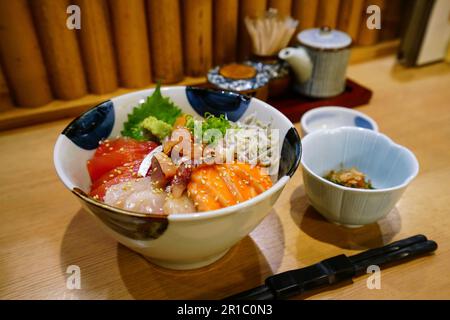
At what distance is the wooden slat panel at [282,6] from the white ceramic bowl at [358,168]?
2.91ft

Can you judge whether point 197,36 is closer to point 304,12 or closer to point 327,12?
point 304,12

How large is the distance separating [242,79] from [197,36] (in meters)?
0.35

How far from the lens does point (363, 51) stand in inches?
91.0

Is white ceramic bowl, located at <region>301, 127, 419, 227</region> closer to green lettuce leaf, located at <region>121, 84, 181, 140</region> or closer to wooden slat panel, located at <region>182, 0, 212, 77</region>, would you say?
green lettuce leaf, located at <region>121, 84, 181, 140</region>

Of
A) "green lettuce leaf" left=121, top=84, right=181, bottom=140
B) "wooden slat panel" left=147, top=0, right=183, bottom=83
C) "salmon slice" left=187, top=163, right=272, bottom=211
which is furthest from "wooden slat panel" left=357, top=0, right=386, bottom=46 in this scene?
"salmon slice" left=187, top=163, right=272, bottom=211

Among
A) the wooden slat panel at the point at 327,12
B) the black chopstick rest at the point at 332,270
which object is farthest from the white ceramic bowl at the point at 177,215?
the wooden slat panel at the point at 327,12

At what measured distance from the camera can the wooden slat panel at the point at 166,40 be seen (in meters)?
1.66

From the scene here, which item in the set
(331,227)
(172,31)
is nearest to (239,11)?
(172,31)

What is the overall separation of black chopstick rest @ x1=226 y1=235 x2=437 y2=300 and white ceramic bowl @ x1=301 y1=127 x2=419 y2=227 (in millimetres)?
110

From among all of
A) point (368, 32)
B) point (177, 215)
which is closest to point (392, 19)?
point (368, 32)

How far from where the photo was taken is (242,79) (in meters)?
1.64

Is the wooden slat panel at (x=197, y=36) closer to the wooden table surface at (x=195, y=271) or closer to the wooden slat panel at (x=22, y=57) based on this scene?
the wooden slat panel at (x=22, y=57)

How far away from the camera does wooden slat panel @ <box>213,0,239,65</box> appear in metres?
1.79

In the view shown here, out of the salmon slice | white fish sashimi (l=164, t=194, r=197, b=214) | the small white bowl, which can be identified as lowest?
the small white bowl
